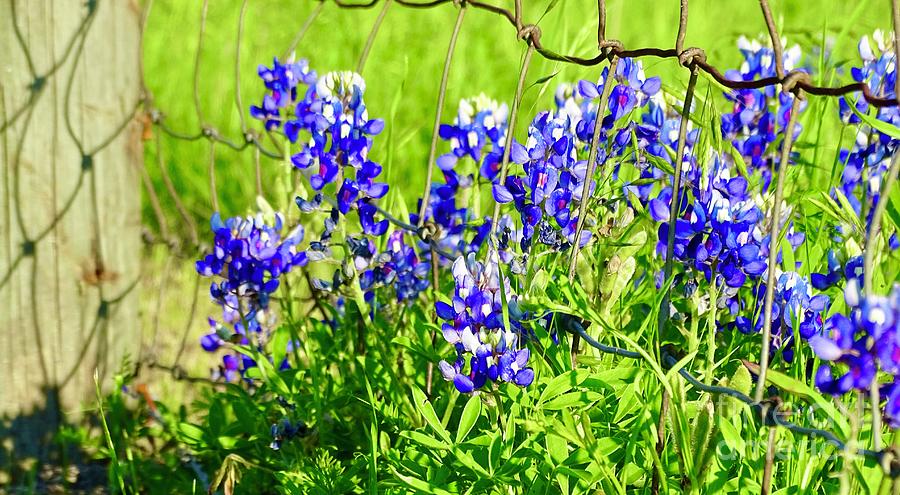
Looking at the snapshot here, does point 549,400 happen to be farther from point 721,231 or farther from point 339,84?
point 339,84

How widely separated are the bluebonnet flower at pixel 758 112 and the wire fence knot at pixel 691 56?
0.57 metres

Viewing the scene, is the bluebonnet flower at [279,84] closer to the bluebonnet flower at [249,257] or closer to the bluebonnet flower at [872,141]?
the bluebonnet flower at [249,257]

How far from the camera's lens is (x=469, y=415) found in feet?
4.00

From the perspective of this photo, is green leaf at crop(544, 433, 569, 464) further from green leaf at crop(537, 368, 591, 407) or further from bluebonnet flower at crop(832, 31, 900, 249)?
bluebonnet flower at crop(832, 31, 900, 249)

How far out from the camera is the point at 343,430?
5.32ft

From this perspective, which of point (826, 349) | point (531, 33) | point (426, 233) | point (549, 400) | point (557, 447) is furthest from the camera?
point (426, 233)

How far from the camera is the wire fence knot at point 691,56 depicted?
45.5 inches

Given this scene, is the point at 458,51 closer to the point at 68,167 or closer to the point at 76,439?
the point at 68,167

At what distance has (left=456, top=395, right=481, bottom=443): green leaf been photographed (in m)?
1.21

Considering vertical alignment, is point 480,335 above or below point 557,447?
above

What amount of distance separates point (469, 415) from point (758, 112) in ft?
3.01

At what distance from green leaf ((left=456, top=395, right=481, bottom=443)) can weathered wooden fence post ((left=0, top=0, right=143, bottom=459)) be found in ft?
3.93

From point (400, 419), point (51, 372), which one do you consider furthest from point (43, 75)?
point (400, 419)

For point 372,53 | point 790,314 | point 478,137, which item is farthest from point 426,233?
point 372,53
